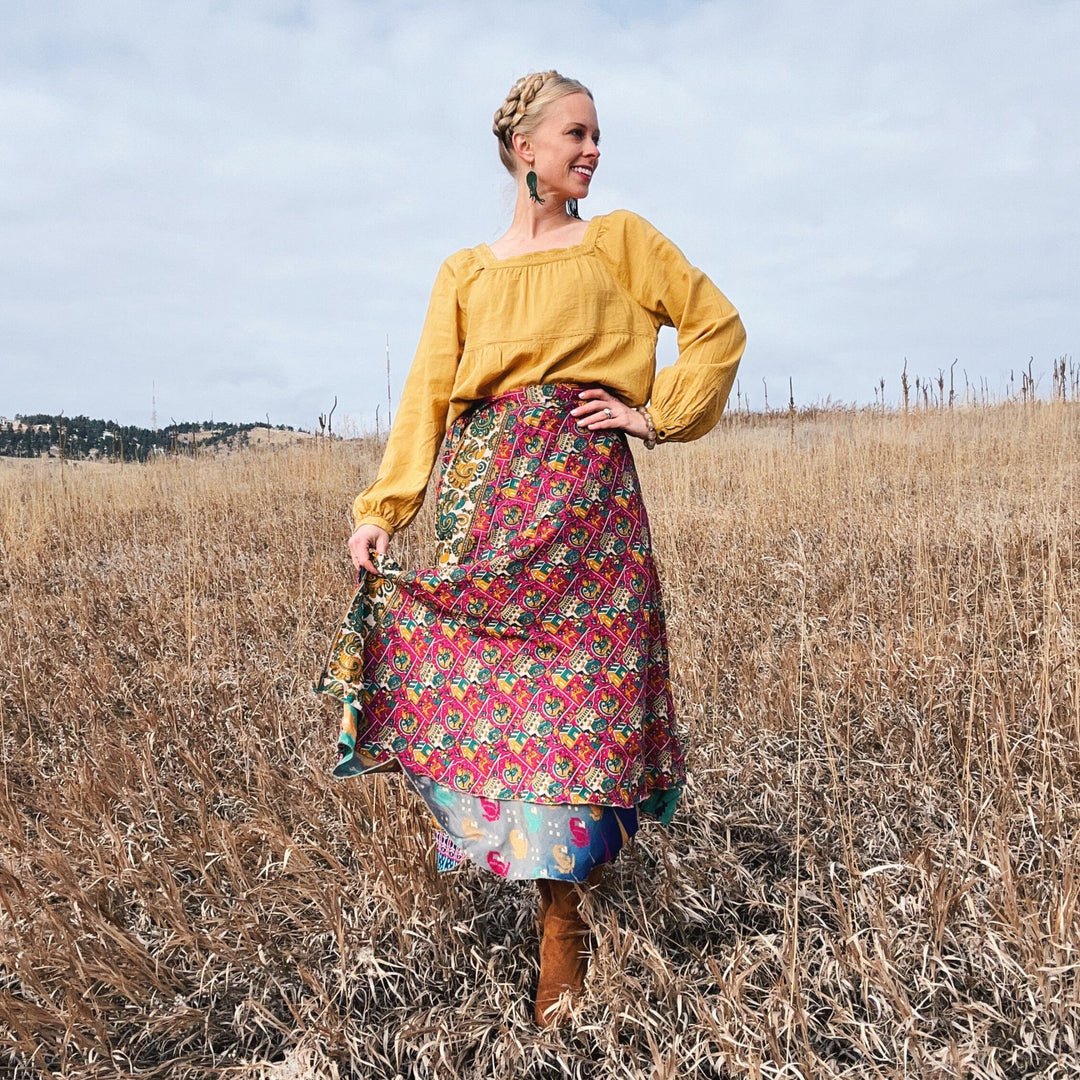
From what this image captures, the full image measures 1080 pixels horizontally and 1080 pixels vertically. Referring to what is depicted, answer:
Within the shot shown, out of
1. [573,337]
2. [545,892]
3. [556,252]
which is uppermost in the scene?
[556,252]

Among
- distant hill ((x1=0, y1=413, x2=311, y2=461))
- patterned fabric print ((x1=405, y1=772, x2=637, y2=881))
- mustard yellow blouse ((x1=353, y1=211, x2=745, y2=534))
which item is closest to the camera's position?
patterned fabric print ((x1=405, y1=772, x2=637, y2=881))

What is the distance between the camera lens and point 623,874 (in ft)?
6.59

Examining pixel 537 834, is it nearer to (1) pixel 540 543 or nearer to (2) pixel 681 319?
(1) pixel 540 543

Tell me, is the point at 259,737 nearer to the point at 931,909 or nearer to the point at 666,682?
the point at 666,682

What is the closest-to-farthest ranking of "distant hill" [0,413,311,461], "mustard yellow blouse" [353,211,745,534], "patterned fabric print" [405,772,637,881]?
"patterned fabric print" [405,772,637,881] < "mustard yellow blouse" [353,211,745,534] < "distant hill" [0,413,311,461]

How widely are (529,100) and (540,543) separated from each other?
84cm

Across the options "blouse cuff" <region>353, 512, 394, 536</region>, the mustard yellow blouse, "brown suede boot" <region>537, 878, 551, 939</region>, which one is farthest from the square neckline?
"brown suede boot" <region>537, 878, 551, 939</region>

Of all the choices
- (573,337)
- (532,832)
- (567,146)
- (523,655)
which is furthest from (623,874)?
(567,146)

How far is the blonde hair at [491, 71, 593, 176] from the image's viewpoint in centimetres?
157

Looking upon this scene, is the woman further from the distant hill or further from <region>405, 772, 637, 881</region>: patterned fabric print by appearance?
the distant hill

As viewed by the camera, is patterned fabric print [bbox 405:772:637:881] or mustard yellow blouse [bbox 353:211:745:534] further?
mustard yellow blouse [bbox 353:211:745:534]

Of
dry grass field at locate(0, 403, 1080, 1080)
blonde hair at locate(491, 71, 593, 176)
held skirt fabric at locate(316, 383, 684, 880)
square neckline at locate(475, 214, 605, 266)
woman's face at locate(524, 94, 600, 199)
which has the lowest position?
dry grass field at locate(0, 403, 1080, 1080)

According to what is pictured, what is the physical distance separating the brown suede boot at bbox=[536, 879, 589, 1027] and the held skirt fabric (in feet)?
0.54

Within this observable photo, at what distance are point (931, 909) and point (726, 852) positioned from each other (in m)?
0.47
